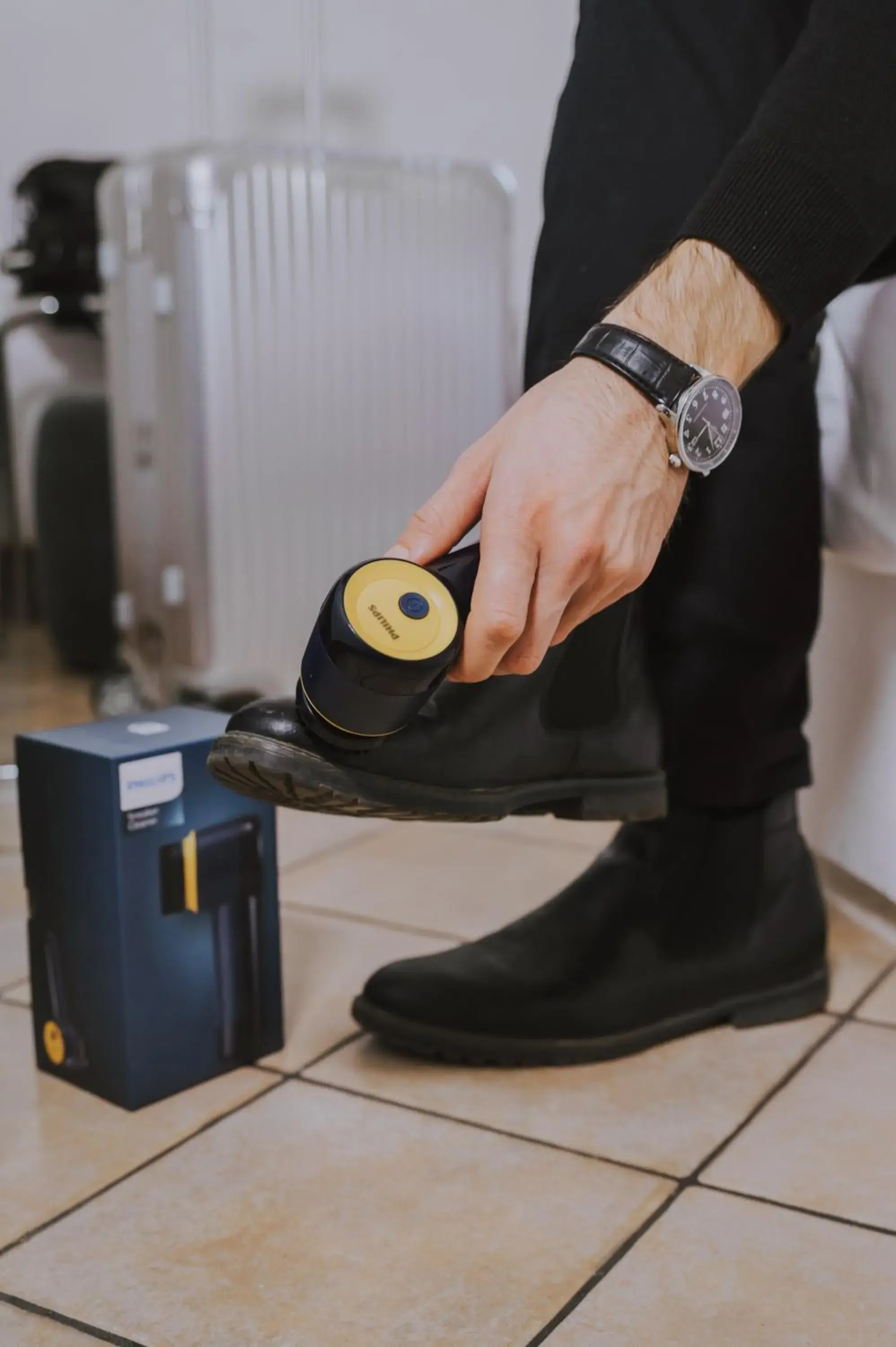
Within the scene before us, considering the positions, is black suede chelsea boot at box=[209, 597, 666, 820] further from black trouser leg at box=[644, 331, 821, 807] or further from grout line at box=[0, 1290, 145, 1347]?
grout line at box=[0, 1290, 145, 1347]

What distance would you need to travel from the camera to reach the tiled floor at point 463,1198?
1.82ft

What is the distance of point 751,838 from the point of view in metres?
0.86

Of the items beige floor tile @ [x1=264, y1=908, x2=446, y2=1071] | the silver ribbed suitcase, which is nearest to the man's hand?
beige floor tile @ [x1=264, y1=908, x2=446, y2=1071]

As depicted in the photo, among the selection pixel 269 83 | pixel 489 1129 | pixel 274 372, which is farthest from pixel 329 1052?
pixel 269 83

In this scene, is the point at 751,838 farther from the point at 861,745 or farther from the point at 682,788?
→ the point at 861,745

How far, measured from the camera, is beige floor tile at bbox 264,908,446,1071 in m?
0.84

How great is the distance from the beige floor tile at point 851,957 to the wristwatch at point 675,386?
46 centimetres

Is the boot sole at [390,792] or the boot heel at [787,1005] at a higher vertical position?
the boot sole at [390,792]

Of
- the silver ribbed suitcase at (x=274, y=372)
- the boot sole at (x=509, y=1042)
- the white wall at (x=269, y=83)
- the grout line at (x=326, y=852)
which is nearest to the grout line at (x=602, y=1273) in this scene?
the boot sole at (x=509, y=1042)

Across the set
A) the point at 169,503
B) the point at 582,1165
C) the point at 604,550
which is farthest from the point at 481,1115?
the point at 169,503

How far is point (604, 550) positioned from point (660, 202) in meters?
0.31

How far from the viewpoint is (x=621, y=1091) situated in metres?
0.77

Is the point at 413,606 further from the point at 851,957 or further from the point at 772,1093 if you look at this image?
the point at 851,957

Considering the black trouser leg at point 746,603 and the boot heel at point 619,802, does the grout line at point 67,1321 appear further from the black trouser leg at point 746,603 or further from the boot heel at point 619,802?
the black trouser leg at point 746,603
